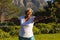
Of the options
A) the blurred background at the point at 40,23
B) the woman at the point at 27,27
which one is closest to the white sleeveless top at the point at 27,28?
the woman at the point at 27,27

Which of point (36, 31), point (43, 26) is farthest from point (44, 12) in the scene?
point (36, 31)

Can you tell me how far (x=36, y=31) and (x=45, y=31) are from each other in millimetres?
1401

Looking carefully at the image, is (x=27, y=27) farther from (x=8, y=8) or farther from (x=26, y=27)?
(x=8, y=8)

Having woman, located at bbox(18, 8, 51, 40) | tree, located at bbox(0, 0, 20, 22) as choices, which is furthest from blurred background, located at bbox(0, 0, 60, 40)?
woman, located at bbox(18, 8, 51, 40)

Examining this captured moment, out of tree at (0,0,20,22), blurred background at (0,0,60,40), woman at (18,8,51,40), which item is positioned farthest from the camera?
tree at (0,0,20,22)

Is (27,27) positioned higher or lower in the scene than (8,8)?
higher

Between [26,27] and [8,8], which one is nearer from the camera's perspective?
[26,27]

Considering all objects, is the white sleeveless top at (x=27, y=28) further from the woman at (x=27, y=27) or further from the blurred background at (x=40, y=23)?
the blurred background at (x=40, y=23)

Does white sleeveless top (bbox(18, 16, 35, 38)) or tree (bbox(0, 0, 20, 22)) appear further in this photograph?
tree (bbox(0, 0, 20, 22))

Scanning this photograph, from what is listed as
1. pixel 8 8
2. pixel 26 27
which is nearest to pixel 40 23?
pixel 26 27

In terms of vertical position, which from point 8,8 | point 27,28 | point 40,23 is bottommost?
point 8,8

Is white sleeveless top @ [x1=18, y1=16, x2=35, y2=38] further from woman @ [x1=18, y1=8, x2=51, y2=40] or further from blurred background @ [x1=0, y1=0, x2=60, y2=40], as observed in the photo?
blurred background @ [x1=0, y1=0, x2=60, y2=40]

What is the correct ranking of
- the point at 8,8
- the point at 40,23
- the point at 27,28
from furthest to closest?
the point at 8,8 < the point at 40,23 < the point at 27,28

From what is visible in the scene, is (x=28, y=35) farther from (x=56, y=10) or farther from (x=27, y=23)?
(x=56, y=10)
